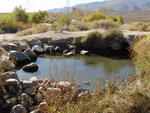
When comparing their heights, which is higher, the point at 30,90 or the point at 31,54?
the point at 30,90

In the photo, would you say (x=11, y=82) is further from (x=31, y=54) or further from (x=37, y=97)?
(x=31, y=54)

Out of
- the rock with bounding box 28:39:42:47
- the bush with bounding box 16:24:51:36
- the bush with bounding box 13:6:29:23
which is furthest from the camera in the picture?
the bush with bounding box 13:6:29:23

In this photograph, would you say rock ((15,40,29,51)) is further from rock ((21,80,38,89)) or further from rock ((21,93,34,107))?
rock ((21,93,34,107))

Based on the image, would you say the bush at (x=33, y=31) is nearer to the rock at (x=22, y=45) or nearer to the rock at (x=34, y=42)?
the rock at (x=34, y=42)

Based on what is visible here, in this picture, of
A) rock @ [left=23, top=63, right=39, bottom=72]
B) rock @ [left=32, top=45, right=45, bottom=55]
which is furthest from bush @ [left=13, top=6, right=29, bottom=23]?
rock @ [left=23, top=63, right=39, bottom=72]

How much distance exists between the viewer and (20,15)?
78.8 ft

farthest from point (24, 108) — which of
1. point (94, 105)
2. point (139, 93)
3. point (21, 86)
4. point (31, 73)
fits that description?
point (31, 73)

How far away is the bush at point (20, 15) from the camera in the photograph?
23875mm

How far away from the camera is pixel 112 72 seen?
31.3 ft

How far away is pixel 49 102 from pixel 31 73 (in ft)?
18.7

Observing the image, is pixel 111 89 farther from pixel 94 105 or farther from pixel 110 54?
pixel 110 54

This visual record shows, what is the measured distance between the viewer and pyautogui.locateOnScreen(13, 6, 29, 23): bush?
23875mm

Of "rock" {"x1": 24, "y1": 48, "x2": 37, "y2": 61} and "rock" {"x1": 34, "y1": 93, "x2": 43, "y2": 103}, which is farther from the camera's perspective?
"rock" {"x1": 24, "y1": 48, "x2": 37, "y2": 61}

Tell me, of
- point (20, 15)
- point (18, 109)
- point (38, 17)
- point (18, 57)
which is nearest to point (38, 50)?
point (18, 57)
